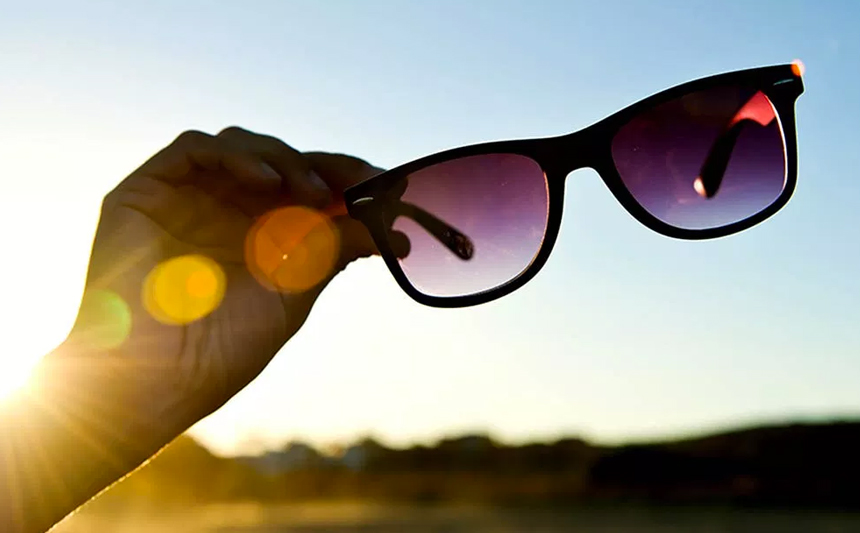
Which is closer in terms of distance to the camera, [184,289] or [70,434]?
[70,434]

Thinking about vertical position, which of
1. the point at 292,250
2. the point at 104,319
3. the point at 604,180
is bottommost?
the point at 104,319

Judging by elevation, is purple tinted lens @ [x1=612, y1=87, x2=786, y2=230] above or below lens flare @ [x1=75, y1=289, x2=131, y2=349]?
above

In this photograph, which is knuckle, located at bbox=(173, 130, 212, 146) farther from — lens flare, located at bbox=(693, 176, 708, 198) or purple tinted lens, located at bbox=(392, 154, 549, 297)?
lens flare, located at bbox=(693, 176, 708, 198)

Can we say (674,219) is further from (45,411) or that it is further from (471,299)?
(45,411)

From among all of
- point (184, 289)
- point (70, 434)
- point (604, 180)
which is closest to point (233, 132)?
point (184, 289)

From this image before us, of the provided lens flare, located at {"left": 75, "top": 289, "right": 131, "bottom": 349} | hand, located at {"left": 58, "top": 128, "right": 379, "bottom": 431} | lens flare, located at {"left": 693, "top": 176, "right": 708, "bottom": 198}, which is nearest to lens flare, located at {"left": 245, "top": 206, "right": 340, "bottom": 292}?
hand, located at {"left": 58, "top": 128, "right": 379, "bottom": 431}

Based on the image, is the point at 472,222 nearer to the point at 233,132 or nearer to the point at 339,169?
the point at 339,169
